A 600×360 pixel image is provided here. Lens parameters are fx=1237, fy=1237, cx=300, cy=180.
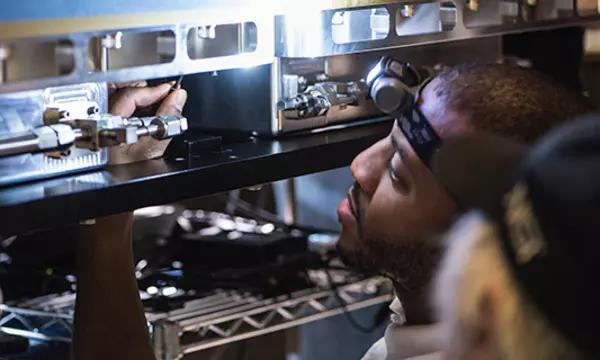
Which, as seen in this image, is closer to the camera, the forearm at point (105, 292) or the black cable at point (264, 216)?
the forearm at point (105, 292)

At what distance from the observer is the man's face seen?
1.14 m

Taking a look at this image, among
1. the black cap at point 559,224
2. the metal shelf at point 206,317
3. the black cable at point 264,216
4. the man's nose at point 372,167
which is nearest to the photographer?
the black cap at point 559,224

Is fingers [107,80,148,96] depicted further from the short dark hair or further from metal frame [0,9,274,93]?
the short dark hair

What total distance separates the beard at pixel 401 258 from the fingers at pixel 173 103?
221 mm

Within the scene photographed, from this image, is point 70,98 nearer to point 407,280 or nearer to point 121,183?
point 121,183

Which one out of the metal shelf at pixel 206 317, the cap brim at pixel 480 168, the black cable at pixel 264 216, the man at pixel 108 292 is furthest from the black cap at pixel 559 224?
the black cable at pixel 264 216

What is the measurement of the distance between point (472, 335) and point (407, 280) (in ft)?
1.27

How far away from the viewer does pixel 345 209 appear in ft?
4.08

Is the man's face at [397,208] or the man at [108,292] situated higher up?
the man's face at [397,208]

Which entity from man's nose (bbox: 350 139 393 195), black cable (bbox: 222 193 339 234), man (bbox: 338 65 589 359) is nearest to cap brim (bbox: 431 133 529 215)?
man (bbox: 338 65 589 359)

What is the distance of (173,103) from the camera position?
1242 millimetres

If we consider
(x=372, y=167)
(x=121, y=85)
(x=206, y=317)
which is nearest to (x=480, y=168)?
(x=372, y=167)

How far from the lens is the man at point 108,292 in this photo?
126cm

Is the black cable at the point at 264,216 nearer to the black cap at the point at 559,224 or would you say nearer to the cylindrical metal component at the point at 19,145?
the cylindrical metal component at the point at 19,145
